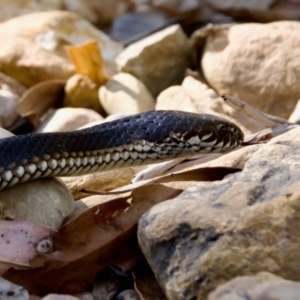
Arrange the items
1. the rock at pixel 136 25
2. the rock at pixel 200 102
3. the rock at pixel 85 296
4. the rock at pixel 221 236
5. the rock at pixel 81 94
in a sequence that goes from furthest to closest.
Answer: the rock at pixel 136 25 < the rock at pixel 81 94 < the rock at pixel 200 102 < the rock at pixel 85 296 < the rock at pixel 221 236

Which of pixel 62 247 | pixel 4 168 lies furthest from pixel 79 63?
pixel 62 247

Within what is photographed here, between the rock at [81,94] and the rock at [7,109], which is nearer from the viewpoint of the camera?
the rock at [7,109]

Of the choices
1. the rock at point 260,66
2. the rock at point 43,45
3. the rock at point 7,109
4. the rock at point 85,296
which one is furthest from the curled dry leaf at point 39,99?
the rock at point 85,296

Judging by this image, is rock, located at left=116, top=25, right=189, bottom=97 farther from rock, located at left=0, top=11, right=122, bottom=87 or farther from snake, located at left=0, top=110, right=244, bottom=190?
snake, located at left=0, top=110, right=244, bottom=190

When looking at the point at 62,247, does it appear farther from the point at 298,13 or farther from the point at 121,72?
the point at 298,13

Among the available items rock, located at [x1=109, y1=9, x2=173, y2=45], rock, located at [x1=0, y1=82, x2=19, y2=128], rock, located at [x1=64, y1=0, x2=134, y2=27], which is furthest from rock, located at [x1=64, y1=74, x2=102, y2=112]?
rock, located at [x1=64, y1=0, x2=134, y2=27]

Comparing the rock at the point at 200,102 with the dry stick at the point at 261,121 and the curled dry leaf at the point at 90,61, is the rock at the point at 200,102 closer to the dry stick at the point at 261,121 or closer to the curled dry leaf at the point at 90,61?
the dry stick at the point at 261,121
